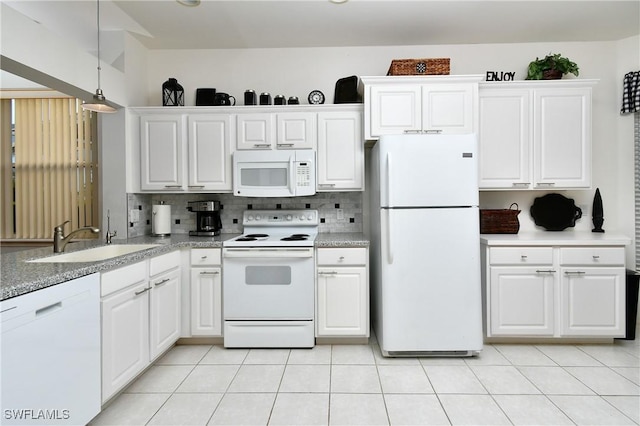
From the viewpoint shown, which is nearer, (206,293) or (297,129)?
(206,293)

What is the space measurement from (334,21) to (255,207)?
1.82 meters

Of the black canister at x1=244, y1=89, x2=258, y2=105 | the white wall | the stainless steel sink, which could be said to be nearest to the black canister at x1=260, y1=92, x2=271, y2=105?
the black canister at x1=244, y1=89, x2=258, y2=105

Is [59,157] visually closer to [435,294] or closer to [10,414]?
[10,414]

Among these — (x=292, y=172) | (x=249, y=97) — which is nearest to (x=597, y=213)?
(x=292, y=172)

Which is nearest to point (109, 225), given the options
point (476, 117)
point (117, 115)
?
point (117, 115)

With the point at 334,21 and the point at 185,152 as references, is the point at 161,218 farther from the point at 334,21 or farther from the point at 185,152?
the point at 334,21

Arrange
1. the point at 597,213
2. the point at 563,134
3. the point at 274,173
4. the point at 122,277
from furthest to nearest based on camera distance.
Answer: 1. the point at 597,213
2. the point at 274,173
3. the point at 563,134
4. the point at 122,277

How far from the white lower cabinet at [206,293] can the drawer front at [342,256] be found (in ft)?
2.80

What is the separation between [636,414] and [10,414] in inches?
117

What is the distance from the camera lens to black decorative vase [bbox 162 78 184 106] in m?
3.28

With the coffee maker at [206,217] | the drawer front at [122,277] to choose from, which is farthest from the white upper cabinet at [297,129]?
the drawer front at [122,277]

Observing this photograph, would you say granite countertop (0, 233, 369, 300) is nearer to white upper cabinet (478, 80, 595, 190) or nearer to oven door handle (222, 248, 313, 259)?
oven door handle (222, 248, 313, 259)

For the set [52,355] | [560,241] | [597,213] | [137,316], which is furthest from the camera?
[597,213]

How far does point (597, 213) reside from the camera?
127 inches
